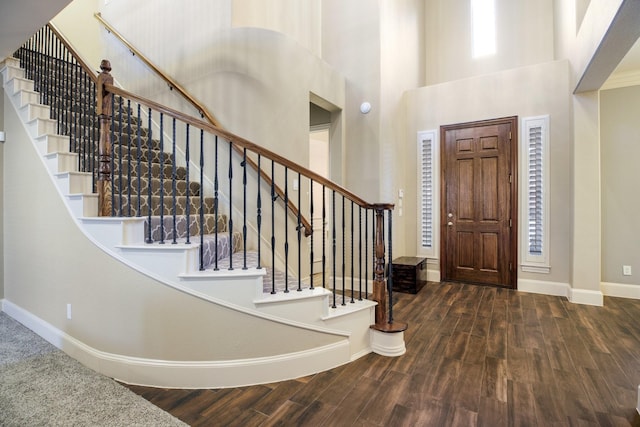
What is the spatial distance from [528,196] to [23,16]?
5.25 metres

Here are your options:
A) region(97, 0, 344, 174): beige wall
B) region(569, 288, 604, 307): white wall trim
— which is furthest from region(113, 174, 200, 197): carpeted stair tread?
region(569, 288, 604, 307): white wall trim

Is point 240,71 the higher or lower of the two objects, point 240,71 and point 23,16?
the higher

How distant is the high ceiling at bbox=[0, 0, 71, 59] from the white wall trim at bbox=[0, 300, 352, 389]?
7.39 ft

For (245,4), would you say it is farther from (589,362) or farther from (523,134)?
(589,362)

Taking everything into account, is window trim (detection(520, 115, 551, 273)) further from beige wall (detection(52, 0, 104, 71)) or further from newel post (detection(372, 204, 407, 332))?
beige wall (detection(52, 0, 104, 71))

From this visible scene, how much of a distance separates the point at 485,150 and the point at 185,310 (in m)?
4.31

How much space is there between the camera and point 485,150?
457 cm

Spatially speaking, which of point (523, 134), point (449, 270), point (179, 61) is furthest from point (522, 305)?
point (179, 61)

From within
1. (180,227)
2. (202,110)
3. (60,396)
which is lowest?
(60,396)

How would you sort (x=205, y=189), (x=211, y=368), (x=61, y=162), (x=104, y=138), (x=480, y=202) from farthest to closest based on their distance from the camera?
(x=480, y=202) < (x=205, y=189) < (x=61, y=162) < (x=104, y=138) < (x=211, y=368)

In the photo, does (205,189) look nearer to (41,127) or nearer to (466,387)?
(41,127)

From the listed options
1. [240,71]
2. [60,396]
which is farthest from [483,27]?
[60,396]

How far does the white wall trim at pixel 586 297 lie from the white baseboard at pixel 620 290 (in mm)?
541

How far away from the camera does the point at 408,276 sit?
14.0ft
